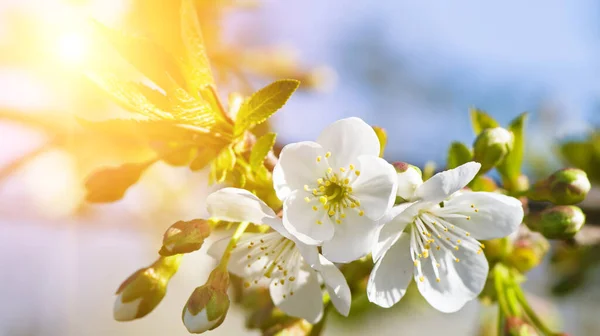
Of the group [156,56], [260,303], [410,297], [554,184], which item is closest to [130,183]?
[156,56]

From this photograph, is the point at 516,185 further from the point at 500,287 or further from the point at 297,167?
the point at 297,167

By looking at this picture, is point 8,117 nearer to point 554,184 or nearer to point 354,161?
point 354,161

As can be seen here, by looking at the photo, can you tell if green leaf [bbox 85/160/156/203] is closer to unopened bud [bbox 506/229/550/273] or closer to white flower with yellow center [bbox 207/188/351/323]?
white flower with yellow center [bbox 207/188/351/323]

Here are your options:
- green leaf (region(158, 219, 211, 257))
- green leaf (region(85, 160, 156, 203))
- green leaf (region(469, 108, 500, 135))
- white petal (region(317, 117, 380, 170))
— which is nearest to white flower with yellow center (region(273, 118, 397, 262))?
white petal (region(317, 117, 380, 170))

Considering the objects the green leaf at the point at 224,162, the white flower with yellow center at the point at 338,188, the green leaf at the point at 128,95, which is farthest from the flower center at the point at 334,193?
the green leaf at the point at 128,95

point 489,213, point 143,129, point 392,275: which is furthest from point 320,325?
point 143,129
